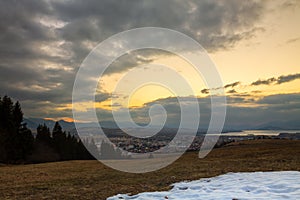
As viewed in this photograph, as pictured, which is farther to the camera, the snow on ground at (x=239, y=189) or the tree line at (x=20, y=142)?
the tree line at (x=20, y=142)

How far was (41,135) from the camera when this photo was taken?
2360 inches

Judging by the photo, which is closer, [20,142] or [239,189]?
[239,189]

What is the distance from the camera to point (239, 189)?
962 centimetres

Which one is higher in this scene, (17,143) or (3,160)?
(17,143)

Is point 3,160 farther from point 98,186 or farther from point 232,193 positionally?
point 232,193

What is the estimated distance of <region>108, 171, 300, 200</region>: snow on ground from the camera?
8.53 meters

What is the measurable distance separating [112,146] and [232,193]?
89.9 metres

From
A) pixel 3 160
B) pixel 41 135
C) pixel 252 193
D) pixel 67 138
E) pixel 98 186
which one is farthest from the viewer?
pixel 67 138

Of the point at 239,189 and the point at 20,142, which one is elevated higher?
the point at 20,142

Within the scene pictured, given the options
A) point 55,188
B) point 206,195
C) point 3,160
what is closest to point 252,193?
point 206,195

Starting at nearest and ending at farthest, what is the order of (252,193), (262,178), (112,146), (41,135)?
(252,193), (262,178), (41,135), (112,146)

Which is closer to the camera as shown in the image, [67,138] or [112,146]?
[67,138]

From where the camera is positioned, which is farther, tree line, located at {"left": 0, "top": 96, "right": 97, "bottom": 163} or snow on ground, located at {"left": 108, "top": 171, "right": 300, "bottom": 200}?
tree line, located at {"left": 0, "top": 96, "right": 97, "bottom": 163}

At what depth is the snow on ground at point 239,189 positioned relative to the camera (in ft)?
28.0
